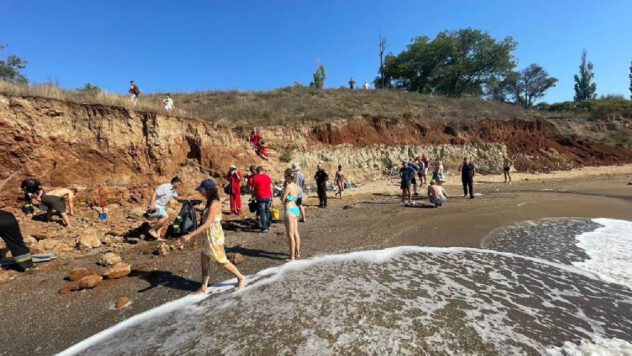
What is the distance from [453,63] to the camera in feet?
136

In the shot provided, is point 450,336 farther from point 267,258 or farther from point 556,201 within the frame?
point 556,201

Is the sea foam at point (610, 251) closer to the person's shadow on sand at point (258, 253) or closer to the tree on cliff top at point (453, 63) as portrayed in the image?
the person's shadow on sand at point (258, 253)

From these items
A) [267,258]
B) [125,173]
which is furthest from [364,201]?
[125,173]

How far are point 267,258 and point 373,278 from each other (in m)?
2.41

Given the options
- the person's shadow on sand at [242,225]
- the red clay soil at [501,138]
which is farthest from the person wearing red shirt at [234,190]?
the red clay soil at [501,138]

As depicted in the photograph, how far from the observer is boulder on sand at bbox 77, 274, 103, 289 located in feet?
15.9

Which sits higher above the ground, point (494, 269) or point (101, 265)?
point (101, 265)

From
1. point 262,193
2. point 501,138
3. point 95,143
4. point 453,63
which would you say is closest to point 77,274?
point 262,193

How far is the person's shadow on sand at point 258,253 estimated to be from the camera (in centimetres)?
625

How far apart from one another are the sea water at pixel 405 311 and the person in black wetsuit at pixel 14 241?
3605 millimetres

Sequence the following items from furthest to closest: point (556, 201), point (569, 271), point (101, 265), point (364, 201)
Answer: point (364, 201), point (556, 201), point (101, 265), point (569, 271)

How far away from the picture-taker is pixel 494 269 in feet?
17.9

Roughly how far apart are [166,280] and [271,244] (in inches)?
101

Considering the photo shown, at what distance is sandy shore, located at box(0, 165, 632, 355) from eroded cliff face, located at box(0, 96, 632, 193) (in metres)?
6.18
